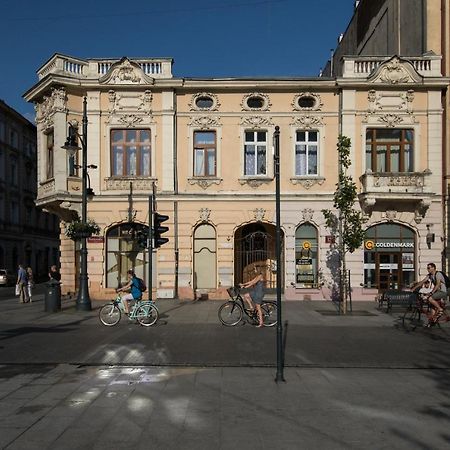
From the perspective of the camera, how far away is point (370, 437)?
5656 mm

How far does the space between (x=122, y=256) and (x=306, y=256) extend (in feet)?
27.6

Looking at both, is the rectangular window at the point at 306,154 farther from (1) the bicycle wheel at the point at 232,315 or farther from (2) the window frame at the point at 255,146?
(1) the bicycle wheel at the point at 232,315

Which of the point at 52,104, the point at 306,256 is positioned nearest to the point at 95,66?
the point at 52,104

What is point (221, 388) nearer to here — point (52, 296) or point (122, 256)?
point (52, 296)

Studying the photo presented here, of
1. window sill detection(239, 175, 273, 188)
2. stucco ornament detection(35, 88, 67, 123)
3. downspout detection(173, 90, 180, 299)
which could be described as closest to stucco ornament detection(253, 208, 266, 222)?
window sill detection(239, 175, 273, 188)

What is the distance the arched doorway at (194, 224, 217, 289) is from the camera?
77.9 feet

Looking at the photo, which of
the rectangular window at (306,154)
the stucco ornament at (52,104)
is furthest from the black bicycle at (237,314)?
the stucco ornament at (52,104)

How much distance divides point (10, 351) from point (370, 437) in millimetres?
7958

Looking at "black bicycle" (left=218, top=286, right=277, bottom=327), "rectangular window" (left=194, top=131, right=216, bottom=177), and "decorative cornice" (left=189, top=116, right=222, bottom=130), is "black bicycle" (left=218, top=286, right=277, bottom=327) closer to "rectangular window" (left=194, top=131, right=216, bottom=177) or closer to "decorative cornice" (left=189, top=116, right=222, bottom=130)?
"rectangular window" (left=194, top=131, right=216, bottom=177)

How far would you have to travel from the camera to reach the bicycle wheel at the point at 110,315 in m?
15.0

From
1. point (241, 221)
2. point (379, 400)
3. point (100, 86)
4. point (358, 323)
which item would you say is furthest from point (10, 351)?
point (100, 86)

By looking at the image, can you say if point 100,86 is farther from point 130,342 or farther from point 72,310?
point 130,342

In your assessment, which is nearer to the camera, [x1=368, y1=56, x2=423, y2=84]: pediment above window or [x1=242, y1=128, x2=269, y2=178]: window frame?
[x1=368, y1=56, x2=423, y2=84]: pediment above window

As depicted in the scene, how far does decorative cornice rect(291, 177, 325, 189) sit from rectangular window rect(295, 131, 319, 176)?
0.37 m
